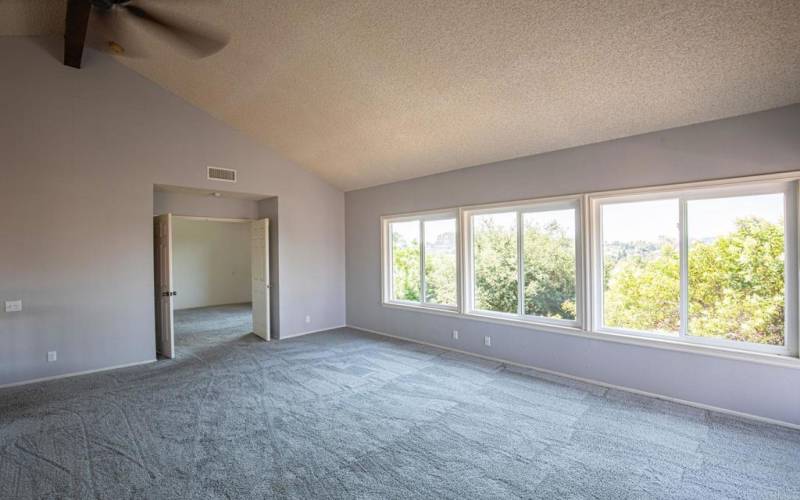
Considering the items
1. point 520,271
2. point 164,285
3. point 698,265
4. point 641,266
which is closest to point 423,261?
point 520,271

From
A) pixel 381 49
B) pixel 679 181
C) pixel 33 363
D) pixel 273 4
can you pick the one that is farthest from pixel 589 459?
pixel 33 363

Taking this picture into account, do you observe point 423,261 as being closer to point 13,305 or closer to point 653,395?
point 653,395

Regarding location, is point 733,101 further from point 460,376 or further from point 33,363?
point 33,363

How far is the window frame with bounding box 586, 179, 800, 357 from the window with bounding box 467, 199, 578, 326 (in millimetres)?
235

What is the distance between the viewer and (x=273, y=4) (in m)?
3.30

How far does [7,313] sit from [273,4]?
14.9ft

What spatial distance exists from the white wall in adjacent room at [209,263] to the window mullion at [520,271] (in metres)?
8.81

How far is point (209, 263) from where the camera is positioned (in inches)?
421

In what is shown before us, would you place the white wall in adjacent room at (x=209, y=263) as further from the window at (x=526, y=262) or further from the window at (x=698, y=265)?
the window at (x=698, y=265)

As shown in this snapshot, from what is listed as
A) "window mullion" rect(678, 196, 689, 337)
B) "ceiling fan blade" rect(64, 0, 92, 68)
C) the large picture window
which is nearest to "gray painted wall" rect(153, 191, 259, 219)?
"ceiling fan blade" rect(64, 0, 92, 68)

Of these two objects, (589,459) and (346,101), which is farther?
(346,101)

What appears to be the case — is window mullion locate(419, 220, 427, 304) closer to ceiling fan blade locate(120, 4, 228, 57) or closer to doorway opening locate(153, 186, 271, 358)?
doorway opening locate(153, 186, 271, 358)

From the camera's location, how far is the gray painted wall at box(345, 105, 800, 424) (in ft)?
10.4

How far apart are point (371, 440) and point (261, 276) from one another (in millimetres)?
4253
